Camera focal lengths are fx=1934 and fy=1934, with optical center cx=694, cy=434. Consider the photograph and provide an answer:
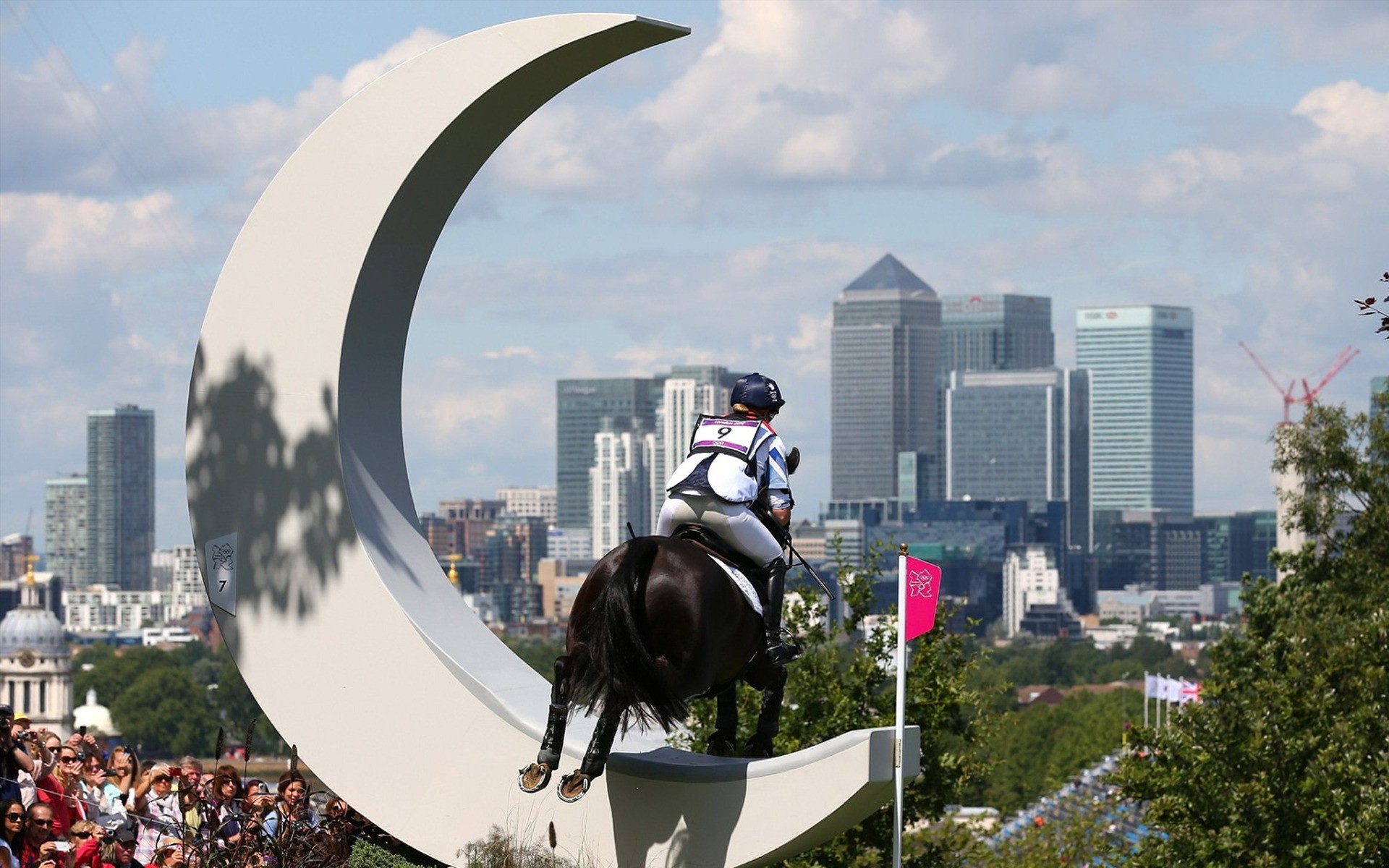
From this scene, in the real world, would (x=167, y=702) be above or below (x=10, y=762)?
below

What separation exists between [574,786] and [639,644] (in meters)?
0.78

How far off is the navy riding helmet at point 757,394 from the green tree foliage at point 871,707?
6.39m

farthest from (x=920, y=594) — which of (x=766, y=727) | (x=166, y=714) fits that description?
(x=166, y=714)

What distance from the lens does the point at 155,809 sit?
1004 cm

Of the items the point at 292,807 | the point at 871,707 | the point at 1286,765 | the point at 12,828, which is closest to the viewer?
the point at 12,828

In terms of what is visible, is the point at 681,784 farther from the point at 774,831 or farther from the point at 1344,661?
the point at 1344,661

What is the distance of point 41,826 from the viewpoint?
27.7 ft

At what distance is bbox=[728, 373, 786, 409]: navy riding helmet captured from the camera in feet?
30.1

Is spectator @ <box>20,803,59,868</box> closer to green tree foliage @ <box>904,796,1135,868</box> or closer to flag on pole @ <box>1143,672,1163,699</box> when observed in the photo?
green tree foliage @ <box>904,796,1135,868</box>

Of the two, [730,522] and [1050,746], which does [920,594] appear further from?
[1050,746]

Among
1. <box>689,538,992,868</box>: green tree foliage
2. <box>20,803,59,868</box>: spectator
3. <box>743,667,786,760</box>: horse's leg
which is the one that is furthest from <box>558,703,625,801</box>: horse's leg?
<box>689,538,992,868</box>: green tree foliage

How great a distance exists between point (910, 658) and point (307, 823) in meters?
8.73

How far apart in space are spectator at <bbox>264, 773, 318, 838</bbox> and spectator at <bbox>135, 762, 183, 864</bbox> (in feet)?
1.51

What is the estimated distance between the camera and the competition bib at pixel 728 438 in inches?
351
